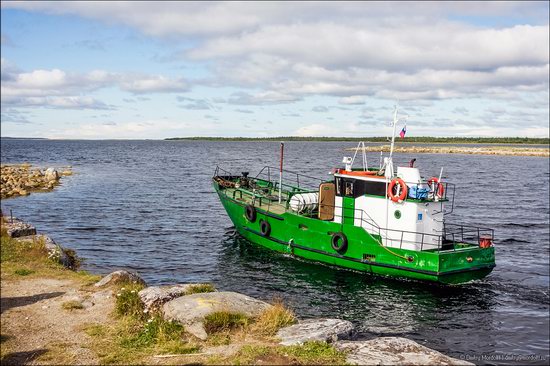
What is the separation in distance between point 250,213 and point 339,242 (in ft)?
17.6

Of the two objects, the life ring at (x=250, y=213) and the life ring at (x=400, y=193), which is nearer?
the life ring at (x=400, y=193)

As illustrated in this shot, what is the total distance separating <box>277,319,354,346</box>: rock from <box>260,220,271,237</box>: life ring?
42.5ft

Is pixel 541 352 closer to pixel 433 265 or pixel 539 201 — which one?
pixel 433 265

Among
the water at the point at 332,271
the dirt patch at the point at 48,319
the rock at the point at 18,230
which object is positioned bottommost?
the water at the point at 332,271

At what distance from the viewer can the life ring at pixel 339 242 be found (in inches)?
803

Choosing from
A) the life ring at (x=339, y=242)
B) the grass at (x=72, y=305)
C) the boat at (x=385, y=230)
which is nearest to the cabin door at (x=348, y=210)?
the boat at (x=385, y=230)

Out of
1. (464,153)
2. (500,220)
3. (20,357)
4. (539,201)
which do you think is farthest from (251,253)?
(464,153)

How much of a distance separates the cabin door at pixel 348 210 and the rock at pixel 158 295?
10130 mm

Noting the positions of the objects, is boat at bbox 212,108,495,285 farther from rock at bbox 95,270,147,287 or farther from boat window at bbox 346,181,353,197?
rock at bbox 95,270,147,287

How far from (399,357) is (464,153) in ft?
478

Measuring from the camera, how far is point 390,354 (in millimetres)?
8617

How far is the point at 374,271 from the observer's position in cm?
2000

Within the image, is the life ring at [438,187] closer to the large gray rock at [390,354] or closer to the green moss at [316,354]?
the large gray rock at [390,354]

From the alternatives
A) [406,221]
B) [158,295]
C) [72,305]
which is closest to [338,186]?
[406,221]
